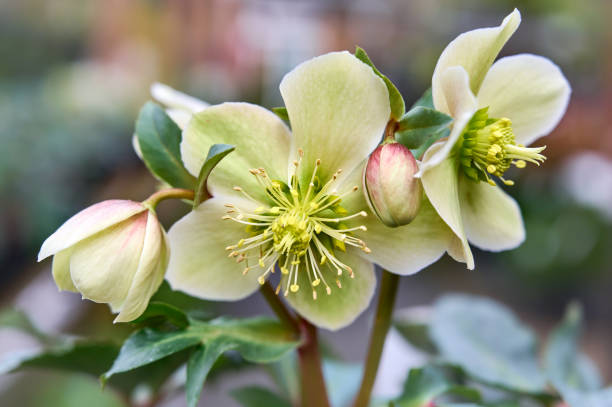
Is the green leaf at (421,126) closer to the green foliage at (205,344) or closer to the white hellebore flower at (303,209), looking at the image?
the white hellebore flower at (303,209)

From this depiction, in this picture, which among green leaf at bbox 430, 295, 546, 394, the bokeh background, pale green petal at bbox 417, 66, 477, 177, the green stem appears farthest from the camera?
the bokeh background

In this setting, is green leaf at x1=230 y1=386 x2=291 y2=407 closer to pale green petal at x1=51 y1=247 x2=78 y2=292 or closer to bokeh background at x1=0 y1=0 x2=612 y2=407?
bokeh background at x1=0 y1=0 x2=612 y2=407

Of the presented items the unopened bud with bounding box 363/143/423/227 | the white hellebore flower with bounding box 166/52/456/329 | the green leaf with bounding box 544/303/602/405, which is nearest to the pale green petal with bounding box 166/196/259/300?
the white hellebore flower with bounding box 166/52/456/329

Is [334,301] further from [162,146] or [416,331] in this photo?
[416,331]

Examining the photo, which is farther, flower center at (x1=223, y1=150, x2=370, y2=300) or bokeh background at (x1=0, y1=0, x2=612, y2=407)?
bokeh background at (x1=0, y1=0, x2=612, y2=407)

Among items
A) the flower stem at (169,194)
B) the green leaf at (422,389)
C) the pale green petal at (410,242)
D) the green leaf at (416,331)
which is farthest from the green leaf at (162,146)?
the green leaf at (416,331)
